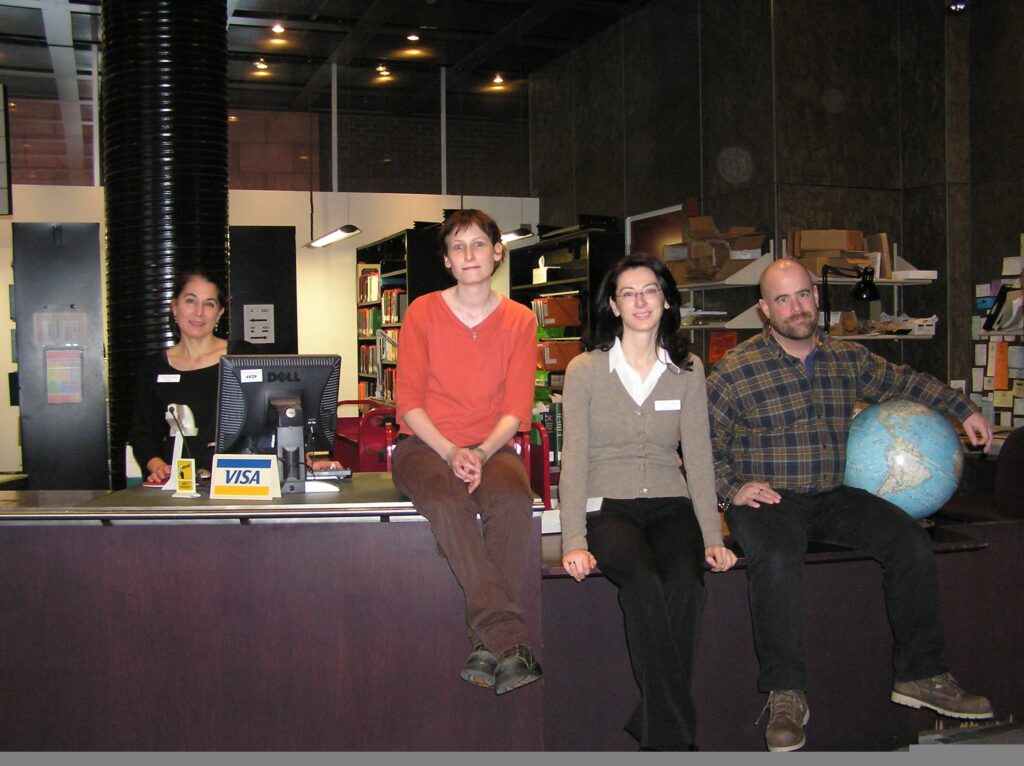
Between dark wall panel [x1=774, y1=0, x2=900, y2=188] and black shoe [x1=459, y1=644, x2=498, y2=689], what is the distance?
521 cm

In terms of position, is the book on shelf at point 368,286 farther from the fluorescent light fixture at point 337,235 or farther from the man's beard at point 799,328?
the man's beard at point 799,328

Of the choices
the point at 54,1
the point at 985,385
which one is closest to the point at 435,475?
the point at 985,385

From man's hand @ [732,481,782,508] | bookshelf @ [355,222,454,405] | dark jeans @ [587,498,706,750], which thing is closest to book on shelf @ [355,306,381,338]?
bookshelf @ [355,222,454,405]

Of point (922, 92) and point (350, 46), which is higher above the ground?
point (350, 46)

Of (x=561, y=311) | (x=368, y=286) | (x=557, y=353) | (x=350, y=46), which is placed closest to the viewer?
(x=561, y=311)

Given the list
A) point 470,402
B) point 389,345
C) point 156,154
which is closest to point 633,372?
point 470,402

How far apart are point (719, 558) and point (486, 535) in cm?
72

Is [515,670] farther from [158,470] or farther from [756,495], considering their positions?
[158,470]

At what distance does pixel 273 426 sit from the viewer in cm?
322

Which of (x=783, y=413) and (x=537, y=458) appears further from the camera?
(x=537, y=458)

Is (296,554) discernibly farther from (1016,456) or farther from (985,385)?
(985,385)

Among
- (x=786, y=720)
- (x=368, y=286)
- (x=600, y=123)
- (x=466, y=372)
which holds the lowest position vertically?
(x=786, y=720)

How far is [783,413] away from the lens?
131 inches

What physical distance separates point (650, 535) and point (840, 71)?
5.31m
